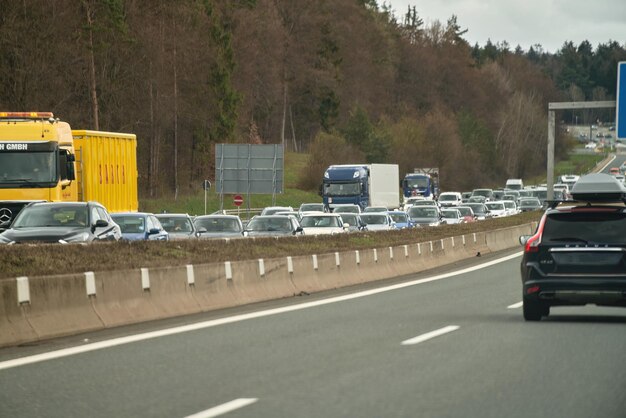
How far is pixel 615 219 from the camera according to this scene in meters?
18.6

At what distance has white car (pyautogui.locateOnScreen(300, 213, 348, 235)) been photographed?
44375mm

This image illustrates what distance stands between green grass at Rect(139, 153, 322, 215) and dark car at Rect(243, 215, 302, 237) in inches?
984

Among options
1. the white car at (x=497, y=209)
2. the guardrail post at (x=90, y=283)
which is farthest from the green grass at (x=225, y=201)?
the guardrail post at (x=90, y=283)

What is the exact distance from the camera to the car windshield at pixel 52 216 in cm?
2770

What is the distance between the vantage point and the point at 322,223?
45.4 m

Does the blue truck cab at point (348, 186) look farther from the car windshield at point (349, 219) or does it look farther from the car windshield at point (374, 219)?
the car windshield at point (349, 219)

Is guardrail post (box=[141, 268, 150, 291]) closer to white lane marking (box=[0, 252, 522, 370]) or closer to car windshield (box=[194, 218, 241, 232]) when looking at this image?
white lane marking (box=[0, 252, 522, 370])

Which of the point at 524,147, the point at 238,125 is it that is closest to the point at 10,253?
the point at 238,125

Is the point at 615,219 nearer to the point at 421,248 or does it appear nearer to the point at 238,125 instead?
the point at 421,248

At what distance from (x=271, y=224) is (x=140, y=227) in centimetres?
732

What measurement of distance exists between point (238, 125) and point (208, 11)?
38.1ft

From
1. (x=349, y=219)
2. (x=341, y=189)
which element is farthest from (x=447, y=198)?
(x=349, y=219)

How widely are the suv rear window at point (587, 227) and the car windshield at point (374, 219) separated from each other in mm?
34643

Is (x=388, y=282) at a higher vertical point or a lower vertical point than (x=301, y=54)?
lower
